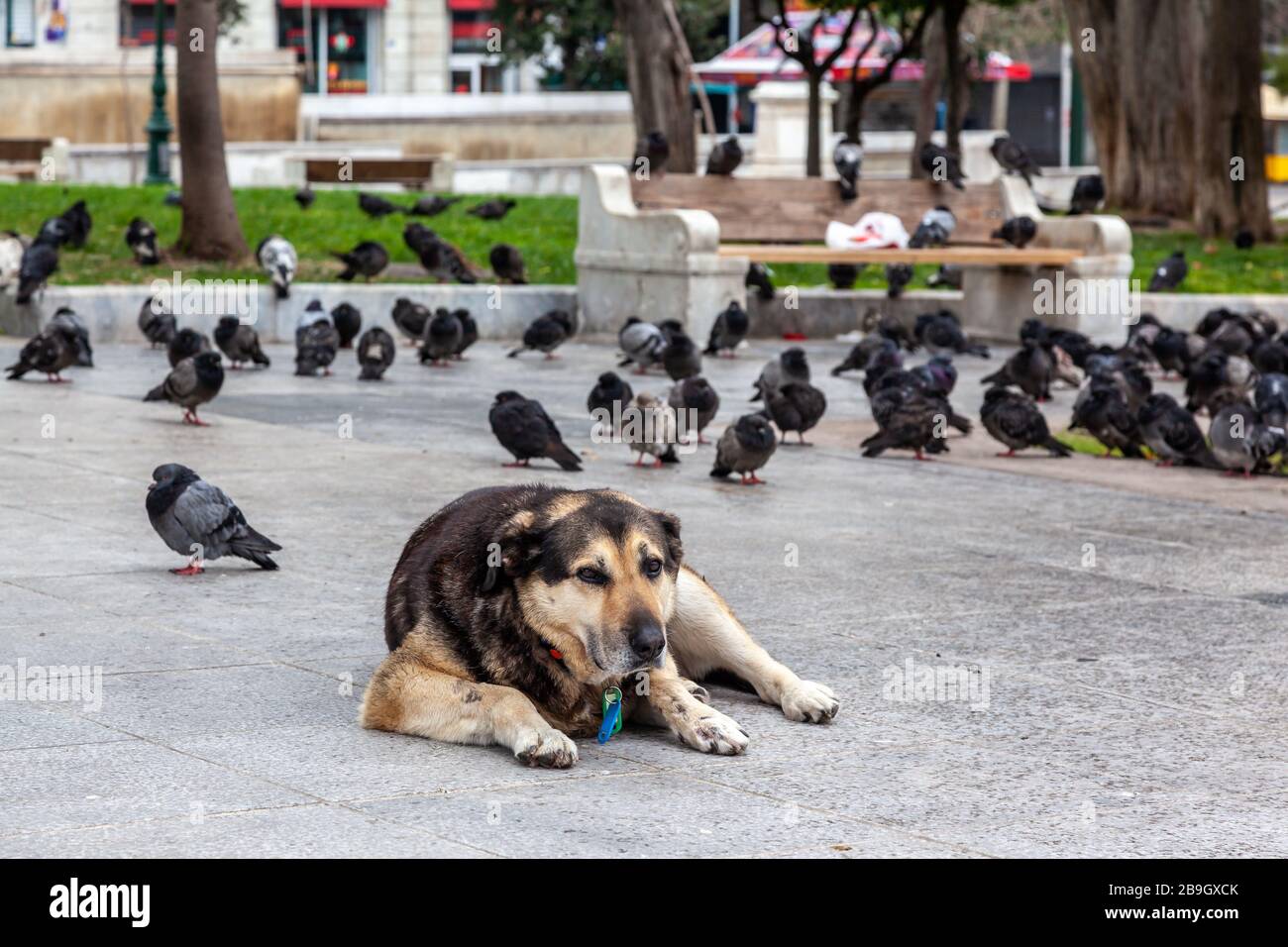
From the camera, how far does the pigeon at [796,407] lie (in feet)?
43.4

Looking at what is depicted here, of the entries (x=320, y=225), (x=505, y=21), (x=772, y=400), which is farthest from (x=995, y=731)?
(x=505, y=21)

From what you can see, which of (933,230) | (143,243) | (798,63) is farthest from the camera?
(798,63)

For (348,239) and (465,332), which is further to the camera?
(348,239)

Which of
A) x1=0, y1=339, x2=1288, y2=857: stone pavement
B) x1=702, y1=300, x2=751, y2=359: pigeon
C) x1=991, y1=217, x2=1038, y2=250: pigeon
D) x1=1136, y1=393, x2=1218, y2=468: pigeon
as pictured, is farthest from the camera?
x1=991, y1=217, x2=1038, y2=250: pigeon

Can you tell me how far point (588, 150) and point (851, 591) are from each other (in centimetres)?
3736

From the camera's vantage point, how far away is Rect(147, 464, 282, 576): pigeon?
27.5 feet

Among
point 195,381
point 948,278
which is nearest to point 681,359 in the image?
point 195,381

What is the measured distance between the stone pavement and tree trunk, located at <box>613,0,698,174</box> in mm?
15001

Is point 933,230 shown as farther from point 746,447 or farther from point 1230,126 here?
point 746,447

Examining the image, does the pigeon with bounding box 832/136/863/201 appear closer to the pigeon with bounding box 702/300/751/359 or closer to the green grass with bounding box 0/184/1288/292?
the green grass with bounding box 0/184/1288/292

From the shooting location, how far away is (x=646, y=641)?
5.36 m

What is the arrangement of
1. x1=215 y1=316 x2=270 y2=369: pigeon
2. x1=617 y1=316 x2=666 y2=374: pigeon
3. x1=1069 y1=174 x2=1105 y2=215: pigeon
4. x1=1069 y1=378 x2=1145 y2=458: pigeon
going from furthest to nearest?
x1=1069 y1=174 x2=1105 y2=215: pigeon
x1=617 y1=316 x2=666 y2=374: pigeon
x1=215 y1=316 x2=270 y2=369: pigeon
x1=1069 y1=378 x2=1145 y2=458: pigeon

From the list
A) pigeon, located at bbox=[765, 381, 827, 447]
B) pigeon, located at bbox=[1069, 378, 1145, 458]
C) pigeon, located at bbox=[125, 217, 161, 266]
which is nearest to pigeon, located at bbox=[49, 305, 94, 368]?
pigeon, located at bbox=[125, 217, 161, 266]

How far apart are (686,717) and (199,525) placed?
122 inches
